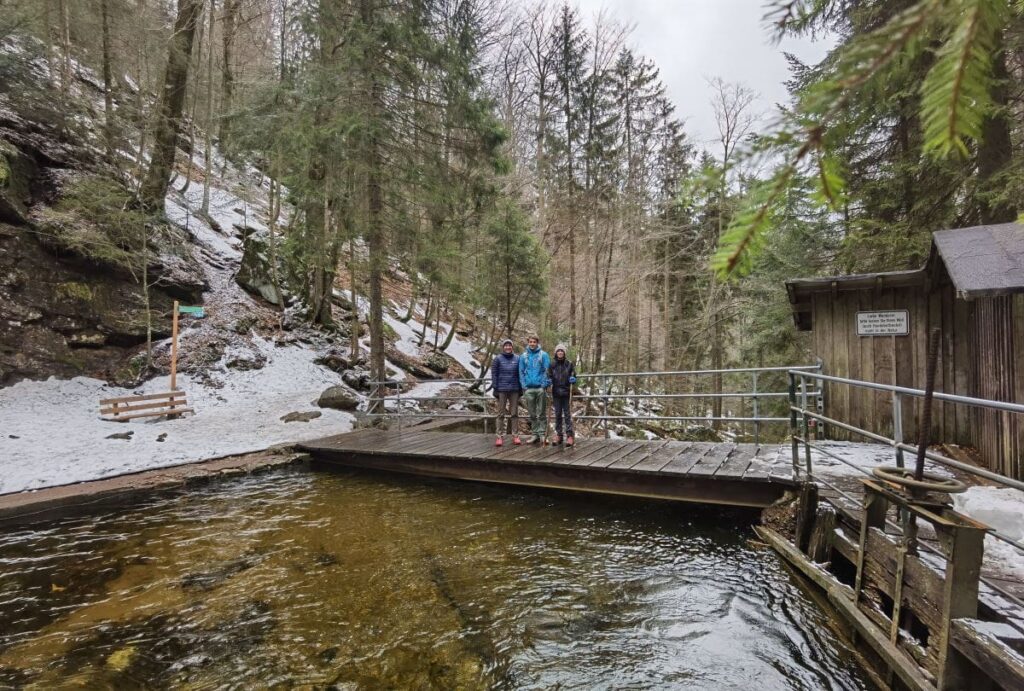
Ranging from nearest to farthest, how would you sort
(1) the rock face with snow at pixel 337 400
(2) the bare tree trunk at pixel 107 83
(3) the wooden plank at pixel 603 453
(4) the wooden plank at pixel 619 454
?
(4) the wooden plank at pixel 619 454 → (3) the wooden plank at pixel 603 453 → (1) the rock face with snow at pixel 337 400 → (2) the bare tree trunk at pixel 107 83

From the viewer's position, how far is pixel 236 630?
346cm

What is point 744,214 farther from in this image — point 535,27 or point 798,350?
point 535,27

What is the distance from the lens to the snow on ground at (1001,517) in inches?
116

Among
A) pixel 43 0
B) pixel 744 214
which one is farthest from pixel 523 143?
pixel 744 214

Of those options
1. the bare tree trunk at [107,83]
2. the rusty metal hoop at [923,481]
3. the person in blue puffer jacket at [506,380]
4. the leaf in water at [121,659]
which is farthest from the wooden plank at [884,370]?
the bare tree trunk at [107,83]

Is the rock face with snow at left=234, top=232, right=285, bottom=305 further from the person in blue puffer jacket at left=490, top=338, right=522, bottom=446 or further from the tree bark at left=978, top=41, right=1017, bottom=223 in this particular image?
the tree bark at left=978, top=41, right=1017, bottom=223

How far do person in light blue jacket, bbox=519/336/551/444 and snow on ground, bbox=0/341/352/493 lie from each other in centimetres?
502

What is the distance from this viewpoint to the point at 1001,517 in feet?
10.3

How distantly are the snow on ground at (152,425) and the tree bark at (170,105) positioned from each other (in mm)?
5337

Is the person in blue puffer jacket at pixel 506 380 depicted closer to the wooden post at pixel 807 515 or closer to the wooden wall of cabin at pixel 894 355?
the wooden post at pixel 807 515

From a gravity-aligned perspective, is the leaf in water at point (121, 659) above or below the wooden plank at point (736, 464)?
below

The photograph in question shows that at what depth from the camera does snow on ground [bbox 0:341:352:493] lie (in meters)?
7.10

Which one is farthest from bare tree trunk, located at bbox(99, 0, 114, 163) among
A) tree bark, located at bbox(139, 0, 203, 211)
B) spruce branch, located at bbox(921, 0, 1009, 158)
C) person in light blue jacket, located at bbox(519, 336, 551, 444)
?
spruce branch, located at bbox(921, 0, 1009, 158)

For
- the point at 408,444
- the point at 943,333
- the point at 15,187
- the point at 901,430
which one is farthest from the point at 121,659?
the point at 15,187
